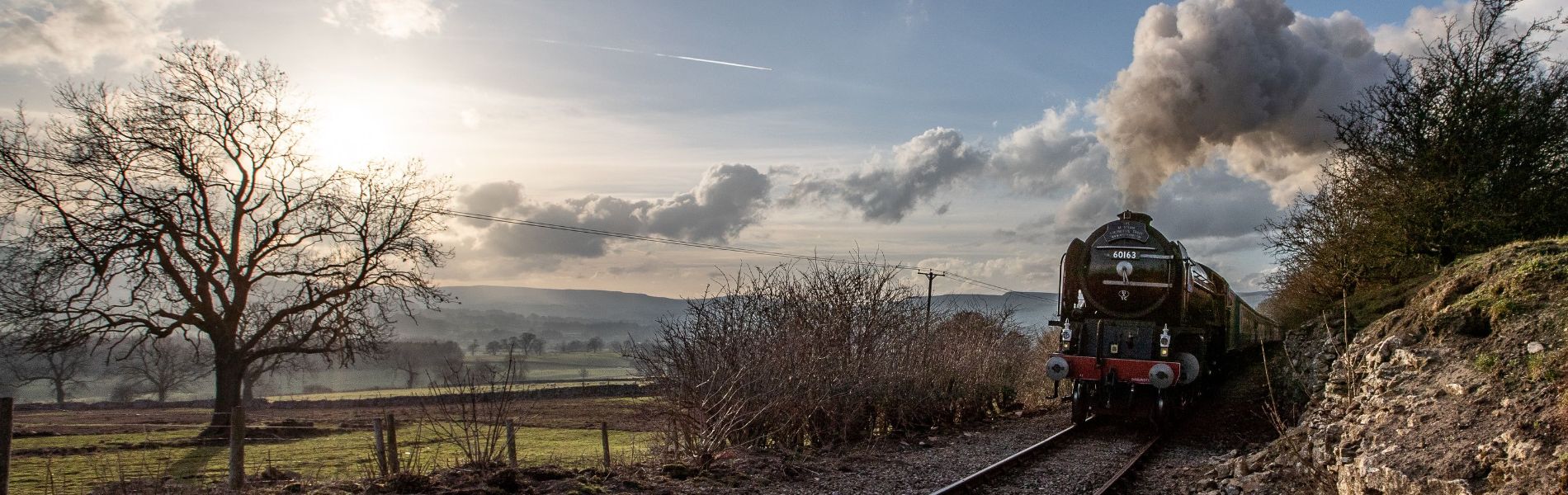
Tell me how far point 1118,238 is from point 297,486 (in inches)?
481

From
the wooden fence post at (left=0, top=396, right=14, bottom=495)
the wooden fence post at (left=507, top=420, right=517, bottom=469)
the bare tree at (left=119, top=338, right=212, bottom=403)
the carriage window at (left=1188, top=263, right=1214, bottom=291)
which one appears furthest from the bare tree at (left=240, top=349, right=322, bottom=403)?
the carriage window at (left=1188, top=263, right=1214, bottom=291)

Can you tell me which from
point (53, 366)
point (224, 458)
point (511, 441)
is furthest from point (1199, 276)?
point (53, 366)

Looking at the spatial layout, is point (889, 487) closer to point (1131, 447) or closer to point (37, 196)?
point (1131, 447)

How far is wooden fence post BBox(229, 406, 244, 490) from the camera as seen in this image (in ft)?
38.2

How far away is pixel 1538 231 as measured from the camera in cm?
1493

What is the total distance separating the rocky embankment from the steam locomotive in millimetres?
4145

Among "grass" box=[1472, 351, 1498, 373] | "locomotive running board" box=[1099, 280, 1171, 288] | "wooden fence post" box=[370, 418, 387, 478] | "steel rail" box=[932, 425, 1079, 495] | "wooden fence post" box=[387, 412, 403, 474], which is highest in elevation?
"locomotive running board" box=[1099, 280, 1171, 288]

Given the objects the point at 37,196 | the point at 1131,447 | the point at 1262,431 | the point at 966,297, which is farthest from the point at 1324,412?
the point at 37,196

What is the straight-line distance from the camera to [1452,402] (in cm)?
617

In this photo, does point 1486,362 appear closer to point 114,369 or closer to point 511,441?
point 511,441

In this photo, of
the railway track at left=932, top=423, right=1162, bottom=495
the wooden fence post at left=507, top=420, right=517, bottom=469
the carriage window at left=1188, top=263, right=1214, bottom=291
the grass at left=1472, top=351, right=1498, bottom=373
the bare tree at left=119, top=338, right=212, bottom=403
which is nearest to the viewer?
the grass at left=1472, top=351, right=1498, bottom=373

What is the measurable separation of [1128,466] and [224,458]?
18.6 m

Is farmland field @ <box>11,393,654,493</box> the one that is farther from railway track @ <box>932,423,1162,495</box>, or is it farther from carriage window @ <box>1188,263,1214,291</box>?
carriage window @ <box>1188,263,1214,291</box>

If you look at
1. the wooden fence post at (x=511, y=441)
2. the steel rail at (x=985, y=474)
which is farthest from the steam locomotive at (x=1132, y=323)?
the wooden fence post at (x=511, y=441)
